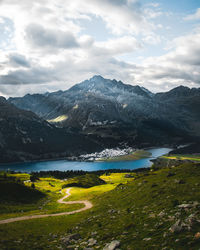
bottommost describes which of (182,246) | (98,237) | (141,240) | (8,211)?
(8,211)

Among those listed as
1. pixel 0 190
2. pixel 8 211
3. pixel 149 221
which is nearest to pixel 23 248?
pixel 149 221

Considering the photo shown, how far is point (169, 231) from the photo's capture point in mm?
16953

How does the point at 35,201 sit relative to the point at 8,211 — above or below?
below

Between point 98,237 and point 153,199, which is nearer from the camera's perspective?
point 98,237

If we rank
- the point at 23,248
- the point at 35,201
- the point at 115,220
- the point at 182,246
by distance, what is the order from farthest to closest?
the point at 35,201 < the point at 115,220 < the point at 23,248 < the point at 182,246

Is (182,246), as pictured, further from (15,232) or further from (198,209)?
(15,232)

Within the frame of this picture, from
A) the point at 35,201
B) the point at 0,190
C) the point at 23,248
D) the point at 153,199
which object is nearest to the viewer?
the point at 23,248

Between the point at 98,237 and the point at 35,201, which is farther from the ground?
the point at 98,237

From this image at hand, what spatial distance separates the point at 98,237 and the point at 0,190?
50276mm

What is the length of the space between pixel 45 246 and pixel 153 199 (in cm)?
1796

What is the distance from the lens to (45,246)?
21156 millimetres

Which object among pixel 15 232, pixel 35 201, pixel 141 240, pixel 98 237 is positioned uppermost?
pixel 141 240

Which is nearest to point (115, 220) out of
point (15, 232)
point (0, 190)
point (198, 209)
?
point (198, 209)

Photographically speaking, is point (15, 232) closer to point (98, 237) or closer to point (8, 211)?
point (98, 237)
